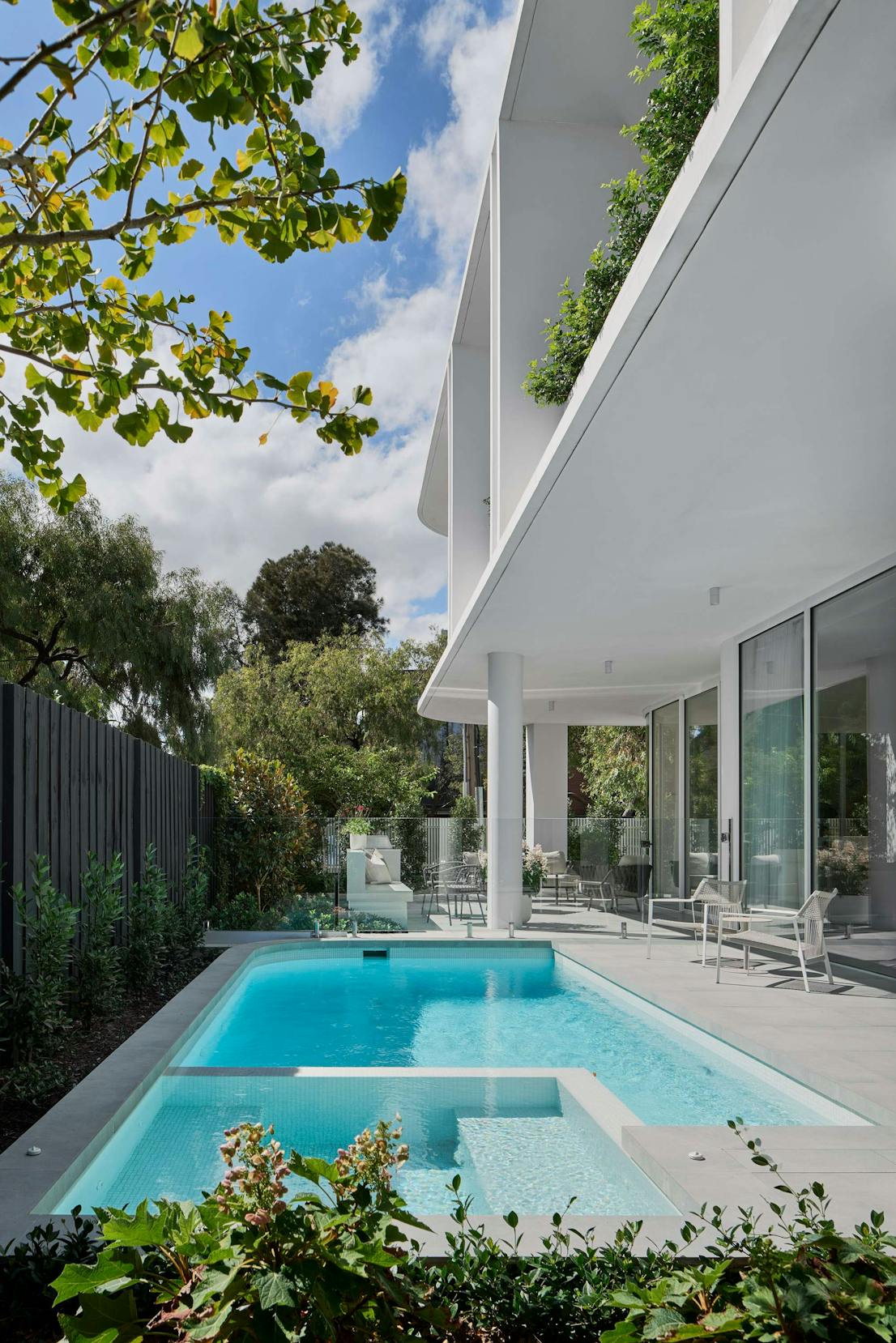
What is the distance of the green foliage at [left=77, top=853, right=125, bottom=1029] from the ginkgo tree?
3.74 metres

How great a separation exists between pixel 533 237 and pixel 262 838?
7705 millimetres

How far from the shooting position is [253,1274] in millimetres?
1465

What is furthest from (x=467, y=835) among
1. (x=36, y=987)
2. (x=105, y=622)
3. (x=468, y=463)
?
(x=36, y=987)

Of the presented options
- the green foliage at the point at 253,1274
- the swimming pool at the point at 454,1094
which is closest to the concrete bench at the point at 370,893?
the swimming pool at the point at 454,1094

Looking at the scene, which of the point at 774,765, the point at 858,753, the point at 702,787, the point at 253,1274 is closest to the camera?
the point at 253,1274

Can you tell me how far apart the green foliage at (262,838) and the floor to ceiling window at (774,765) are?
5.60 m

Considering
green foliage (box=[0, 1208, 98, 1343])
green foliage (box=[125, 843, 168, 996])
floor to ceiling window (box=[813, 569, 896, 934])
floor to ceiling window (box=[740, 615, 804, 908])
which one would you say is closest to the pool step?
green foliage (box=[0, 1208, 98, 1343])

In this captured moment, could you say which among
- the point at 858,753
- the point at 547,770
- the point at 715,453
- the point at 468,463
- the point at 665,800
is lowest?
the point at 665,800

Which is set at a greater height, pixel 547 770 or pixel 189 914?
pixel 547 770

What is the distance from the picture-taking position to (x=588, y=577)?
883cm

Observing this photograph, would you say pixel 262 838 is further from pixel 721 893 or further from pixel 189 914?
pixel 721 893

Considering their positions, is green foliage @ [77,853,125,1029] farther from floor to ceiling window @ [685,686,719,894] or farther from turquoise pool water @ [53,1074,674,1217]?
floor to ceiling window @ [685,686,719,894]

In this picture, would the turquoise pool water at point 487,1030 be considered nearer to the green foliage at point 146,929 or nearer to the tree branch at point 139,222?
the green foliage at point 146,929

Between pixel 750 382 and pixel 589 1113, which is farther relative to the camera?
pixel 589 1113
